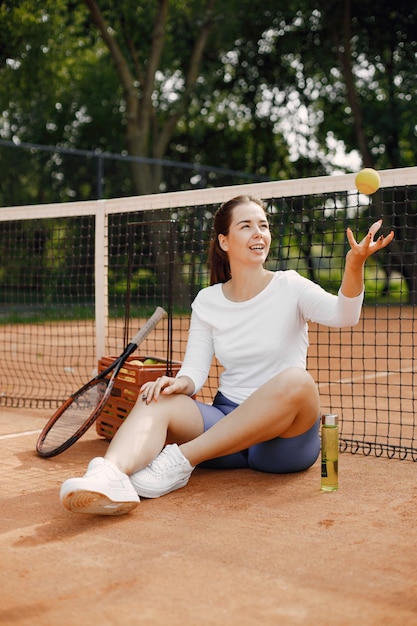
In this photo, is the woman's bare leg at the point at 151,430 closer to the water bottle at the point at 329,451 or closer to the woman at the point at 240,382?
the woman at the point at 240,382

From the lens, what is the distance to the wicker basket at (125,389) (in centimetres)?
440

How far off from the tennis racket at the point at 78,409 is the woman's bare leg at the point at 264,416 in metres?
0.83

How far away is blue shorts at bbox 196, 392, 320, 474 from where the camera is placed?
3.74 meters

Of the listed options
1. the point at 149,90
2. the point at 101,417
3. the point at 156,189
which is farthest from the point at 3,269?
the point at 101,417

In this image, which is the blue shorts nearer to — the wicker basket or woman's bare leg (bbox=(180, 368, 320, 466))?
woman's bare leg (bbox=(180, 368, 320, 466))

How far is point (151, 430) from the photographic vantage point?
3412 mm

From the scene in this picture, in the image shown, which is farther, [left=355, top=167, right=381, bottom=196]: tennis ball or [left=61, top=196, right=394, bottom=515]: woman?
[left=355, top=167, right=381, bottom=196]: tennis ball

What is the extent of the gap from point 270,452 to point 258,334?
0.54 m

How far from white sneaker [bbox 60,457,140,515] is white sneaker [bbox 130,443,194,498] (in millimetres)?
181

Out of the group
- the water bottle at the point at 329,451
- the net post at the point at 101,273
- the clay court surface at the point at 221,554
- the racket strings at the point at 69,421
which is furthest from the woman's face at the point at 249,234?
the net post at the point at 101,273

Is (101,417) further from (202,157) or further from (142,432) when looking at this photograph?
(202,157)

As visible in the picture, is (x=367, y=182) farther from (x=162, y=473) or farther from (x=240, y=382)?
(x=162, y=473)

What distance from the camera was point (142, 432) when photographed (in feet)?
11.1

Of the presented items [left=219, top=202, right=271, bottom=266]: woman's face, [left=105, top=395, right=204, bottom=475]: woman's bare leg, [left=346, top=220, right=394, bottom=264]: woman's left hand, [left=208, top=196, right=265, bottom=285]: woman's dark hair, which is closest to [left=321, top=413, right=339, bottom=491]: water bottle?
[left=105, top=395, right=204, bottom=475]: woman's bare leg
